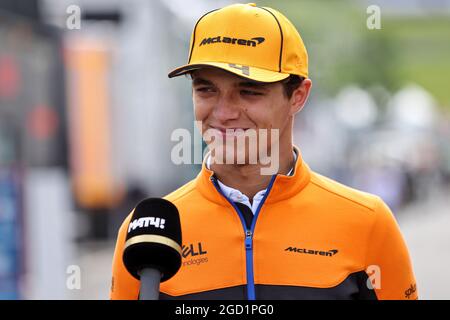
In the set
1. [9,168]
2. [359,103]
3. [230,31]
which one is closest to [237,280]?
[230,31]

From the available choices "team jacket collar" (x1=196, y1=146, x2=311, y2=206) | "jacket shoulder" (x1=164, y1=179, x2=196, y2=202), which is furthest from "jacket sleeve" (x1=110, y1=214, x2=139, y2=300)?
"team jacket collar" (x1=196, y1=146, x2=311, y2=206)

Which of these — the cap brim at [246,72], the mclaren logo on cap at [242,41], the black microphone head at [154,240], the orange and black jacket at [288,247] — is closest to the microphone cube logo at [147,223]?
the black microphone head at [154,240]

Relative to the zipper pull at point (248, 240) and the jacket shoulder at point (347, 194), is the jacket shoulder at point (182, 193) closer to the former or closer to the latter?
the zipper pull at point (248, 240)

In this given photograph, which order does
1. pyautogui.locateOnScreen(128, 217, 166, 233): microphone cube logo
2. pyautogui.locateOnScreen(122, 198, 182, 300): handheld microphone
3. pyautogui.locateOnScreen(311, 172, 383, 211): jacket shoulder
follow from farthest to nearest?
1. pyautogui.locateOnScreen(311, 172, 383, 211): jacket shoulder
2. pyautogui.locateOnScreen(128, 217, 166, 233): microphone cube logo
3. pyautogui.locateOnScreen(122, 198, 182, 300): handheld microphone

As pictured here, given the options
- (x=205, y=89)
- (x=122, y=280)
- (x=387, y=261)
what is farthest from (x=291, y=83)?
(x=122, y=280)

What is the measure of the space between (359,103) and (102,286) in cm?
3036

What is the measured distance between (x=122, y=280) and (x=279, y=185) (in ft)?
2.01

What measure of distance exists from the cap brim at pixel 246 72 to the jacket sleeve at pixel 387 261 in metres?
0.56

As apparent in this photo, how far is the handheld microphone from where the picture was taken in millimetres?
2326

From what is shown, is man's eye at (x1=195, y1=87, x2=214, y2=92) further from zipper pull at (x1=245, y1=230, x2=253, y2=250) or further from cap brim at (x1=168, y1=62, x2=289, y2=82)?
zipper pull at (x1=245, y1=230, x2=253, y2=250)

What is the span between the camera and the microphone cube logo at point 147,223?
2.50 meters

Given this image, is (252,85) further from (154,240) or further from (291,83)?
(154,240)

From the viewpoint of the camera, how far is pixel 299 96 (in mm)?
3209
